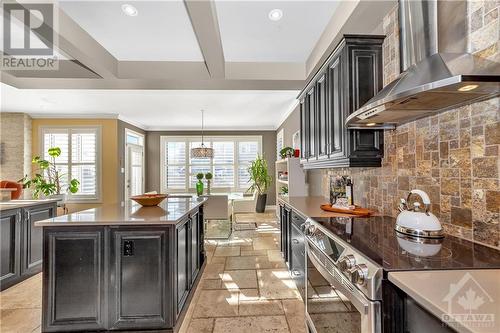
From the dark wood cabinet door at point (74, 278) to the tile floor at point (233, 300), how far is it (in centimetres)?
51

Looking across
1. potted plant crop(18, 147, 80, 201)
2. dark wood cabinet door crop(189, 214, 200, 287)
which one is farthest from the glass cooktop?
potted plant crop(18, 147, 80, 201)

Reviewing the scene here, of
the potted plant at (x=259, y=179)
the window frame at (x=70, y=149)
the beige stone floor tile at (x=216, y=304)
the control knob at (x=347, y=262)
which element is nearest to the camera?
the control knob at (x=347, y=262)

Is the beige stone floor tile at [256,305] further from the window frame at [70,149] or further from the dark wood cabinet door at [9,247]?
the window frame at [70,149]

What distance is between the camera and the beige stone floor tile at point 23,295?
8.08 ft

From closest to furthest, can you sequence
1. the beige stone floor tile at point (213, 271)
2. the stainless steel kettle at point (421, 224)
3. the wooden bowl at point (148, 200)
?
the stainless steel kettle at point (421, 224) → the wooden bowl at point (148, 200) → the beige stone floor tile at point (213, 271)

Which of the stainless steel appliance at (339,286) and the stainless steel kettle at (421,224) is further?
the stainless steel kettle at (421,224)

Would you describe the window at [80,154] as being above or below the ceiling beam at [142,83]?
below

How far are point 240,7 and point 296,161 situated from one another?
8.96 feet

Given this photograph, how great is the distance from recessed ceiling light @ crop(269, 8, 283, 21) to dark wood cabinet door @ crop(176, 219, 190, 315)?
7.09 feet

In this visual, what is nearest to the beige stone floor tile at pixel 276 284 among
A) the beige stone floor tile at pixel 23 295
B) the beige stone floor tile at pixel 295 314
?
the beige stone floor tile at pixel 295 314

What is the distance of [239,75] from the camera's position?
3.36 metres

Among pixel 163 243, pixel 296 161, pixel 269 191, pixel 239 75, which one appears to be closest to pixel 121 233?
pixel 163 243

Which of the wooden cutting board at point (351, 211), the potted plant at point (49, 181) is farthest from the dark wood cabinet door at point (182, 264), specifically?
the potted plant at point (49, 181)

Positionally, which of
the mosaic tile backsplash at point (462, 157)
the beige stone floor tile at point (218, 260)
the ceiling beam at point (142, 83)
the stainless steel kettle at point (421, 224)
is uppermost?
the ceiling beam at point (142, 83)
